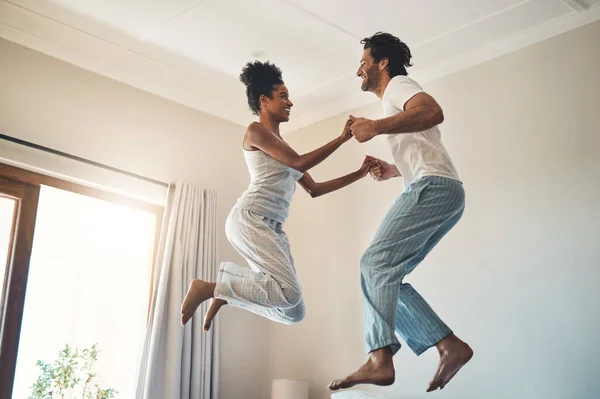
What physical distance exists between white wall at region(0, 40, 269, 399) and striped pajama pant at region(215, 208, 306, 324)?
169 cm

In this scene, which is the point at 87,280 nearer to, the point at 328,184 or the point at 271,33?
the point at 328,184

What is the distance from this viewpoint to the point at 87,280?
413 centimetres

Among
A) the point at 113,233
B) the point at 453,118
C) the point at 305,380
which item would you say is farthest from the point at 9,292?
the point at 453,118

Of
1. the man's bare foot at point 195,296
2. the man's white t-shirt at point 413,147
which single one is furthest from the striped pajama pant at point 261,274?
the man's white t-shirt at point 413,147

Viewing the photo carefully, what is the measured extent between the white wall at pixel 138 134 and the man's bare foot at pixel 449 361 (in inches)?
95.9

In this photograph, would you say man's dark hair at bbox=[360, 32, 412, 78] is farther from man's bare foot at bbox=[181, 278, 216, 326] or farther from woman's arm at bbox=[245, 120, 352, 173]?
man's bare foot at bbox=[181, 278, 216, 326]

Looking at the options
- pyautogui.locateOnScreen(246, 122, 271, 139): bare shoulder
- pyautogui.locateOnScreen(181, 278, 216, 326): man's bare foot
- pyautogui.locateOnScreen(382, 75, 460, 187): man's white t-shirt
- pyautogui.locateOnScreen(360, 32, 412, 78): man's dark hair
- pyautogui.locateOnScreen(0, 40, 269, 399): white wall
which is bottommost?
pyautogui.locateOnScreen(181, 278, 216, 326): man's bare foot

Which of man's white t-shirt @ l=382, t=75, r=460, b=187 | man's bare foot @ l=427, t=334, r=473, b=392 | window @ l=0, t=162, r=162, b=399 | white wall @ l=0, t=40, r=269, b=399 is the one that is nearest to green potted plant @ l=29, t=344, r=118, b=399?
window @ l=0, t=162, r=162, b=399

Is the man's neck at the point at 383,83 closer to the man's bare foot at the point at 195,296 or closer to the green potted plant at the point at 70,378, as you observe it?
the man's bare foot at the point at 195,296

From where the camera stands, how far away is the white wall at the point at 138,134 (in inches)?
148

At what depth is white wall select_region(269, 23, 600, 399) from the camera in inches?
126

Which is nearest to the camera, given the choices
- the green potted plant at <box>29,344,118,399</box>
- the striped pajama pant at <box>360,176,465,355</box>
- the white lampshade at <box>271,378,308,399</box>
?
the striped pajama pant at <box>360,176,465,355</box>

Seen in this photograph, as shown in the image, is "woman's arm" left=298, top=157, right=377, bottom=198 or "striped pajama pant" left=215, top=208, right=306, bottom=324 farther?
"woman's arm" left=298, top=157, right=377, bottom=198

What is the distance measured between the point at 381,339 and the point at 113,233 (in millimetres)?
2646
